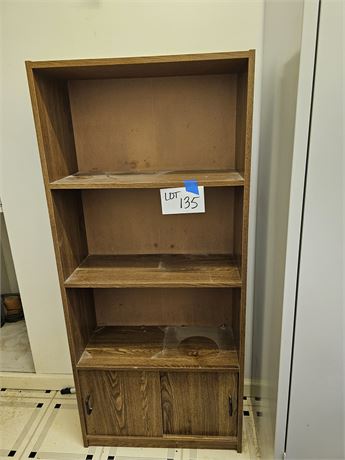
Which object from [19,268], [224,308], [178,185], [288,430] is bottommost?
[288,430]

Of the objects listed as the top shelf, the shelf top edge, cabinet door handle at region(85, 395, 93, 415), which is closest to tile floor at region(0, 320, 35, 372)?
cabinet door handle at region(85, 395, 93, 415)

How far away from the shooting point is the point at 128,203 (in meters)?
1.42

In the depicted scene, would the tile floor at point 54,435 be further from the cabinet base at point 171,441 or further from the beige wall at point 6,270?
the beige wall at point 6,270

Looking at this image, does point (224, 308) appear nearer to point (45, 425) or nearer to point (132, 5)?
point (45, 425)

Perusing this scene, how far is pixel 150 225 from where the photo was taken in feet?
4.75

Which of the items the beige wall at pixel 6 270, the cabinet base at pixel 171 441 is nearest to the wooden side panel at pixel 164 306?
the cabinet base at pixel 171 441

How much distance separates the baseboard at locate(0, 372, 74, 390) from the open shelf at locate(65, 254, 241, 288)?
827mm

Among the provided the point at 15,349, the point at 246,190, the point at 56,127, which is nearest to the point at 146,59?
the point at 56,127

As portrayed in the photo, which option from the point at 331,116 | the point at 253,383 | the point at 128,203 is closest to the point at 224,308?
the point at 253,383

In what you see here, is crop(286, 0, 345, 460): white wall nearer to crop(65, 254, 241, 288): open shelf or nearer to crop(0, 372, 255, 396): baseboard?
crop(65, 254, 241, 288): open shelf

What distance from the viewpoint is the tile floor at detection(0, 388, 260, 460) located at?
1.43 m

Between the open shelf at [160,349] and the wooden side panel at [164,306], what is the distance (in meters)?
0.04

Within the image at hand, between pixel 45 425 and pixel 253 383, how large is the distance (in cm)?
108

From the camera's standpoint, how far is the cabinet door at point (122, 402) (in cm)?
136
